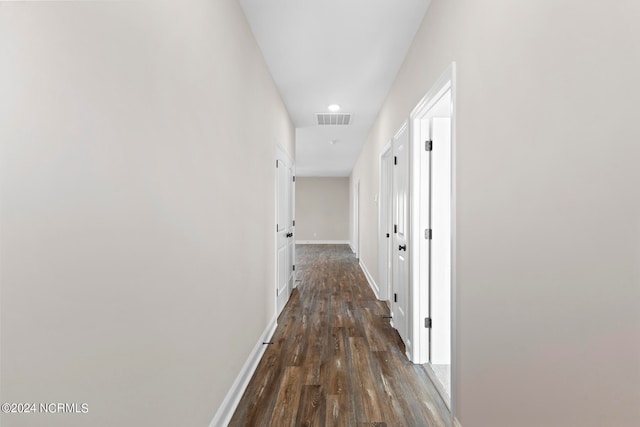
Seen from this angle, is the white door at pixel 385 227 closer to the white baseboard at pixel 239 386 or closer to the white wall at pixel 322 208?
the white baseboard at pixel 239 386

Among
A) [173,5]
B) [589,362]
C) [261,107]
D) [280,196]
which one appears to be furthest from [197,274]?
[280,196]

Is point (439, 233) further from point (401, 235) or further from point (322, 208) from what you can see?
point (322, 208)

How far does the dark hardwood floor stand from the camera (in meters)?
1.93

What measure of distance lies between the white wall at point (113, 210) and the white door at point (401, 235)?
1650 millimetres

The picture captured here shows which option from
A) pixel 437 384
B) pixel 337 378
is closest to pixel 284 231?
pixel 337 378

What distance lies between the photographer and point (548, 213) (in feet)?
3.35

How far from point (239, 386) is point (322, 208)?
10.2 metres

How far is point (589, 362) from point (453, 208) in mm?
1024

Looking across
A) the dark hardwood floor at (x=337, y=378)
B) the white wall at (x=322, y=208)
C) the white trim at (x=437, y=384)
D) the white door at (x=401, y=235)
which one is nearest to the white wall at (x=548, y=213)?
the white trim at (x=437, y=384)

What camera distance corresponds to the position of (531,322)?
1.12 metres

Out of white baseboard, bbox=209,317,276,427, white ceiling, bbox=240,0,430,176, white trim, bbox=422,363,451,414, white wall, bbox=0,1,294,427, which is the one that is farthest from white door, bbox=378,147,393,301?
white wall, bbox=0,1,294,427

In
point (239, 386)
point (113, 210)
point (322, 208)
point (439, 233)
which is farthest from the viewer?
point (322, 208)

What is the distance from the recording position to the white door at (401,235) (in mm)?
2848

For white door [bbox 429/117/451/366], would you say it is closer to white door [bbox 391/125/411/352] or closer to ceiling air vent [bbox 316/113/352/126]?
white door [bbox 391/125/411/352]
